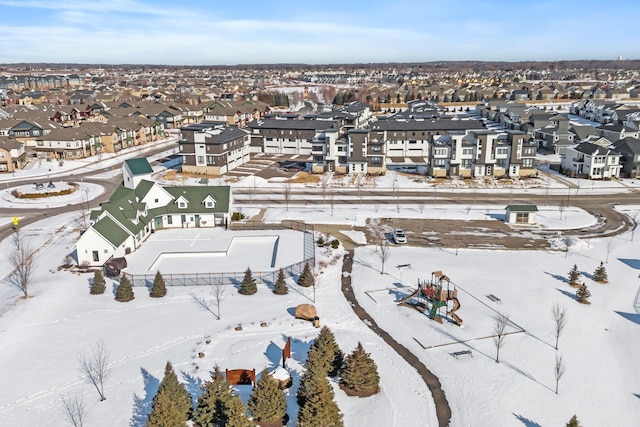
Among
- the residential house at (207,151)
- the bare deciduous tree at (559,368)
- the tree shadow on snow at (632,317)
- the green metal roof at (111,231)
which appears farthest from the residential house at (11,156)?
the tree shadow on snow at (632,317)

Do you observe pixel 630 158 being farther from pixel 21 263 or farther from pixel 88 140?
pixel 88 140

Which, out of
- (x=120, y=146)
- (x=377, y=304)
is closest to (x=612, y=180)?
(x=377, y=304)

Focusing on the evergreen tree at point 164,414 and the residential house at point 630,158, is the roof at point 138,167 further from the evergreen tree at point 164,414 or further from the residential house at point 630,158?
the residential house at point 630,158

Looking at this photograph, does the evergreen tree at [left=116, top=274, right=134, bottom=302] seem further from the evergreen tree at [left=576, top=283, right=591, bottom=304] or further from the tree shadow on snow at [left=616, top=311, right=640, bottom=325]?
the tree shadow on snow at [left=616, top=311, right=640, bottom=325]

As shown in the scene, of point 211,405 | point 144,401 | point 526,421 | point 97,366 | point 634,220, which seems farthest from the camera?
point 634,220

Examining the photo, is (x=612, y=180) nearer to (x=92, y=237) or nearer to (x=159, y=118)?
(x=92, y=237)

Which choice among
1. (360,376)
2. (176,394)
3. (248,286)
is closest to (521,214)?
(248,286)
